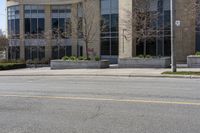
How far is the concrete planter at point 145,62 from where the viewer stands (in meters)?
Answer: 30.6

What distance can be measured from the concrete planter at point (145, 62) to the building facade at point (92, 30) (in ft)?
16.9

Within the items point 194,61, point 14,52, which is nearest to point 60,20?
point 14,52

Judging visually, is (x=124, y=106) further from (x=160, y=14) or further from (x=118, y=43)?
(x=118, y=43)

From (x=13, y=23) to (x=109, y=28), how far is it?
17.8m

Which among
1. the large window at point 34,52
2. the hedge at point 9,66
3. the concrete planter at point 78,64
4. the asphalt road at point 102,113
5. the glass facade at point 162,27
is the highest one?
the glass facade at point 162,27

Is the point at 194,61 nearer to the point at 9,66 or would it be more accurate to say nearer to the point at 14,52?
the point at 9,66

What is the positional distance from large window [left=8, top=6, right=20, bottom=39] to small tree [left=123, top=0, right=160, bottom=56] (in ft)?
74.8

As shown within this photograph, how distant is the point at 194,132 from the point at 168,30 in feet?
111

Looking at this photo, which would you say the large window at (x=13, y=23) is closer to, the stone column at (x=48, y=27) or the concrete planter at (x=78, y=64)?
the stone column at (x=48, y=27)

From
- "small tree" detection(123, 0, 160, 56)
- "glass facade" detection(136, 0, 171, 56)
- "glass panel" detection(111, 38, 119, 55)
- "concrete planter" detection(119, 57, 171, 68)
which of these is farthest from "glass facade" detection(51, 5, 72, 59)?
"concrete planter" detection(119, 57, 171, 68)

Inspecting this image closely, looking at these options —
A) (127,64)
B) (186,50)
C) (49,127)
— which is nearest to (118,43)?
(186,50)

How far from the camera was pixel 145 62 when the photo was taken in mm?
30938

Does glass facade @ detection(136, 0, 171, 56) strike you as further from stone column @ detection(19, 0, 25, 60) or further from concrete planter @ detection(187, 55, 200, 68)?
stone column @ detection(19, 0, 25, 60)

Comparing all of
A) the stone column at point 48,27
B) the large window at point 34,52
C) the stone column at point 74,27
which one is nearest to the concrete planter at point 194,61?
the stone column at point 74,27
